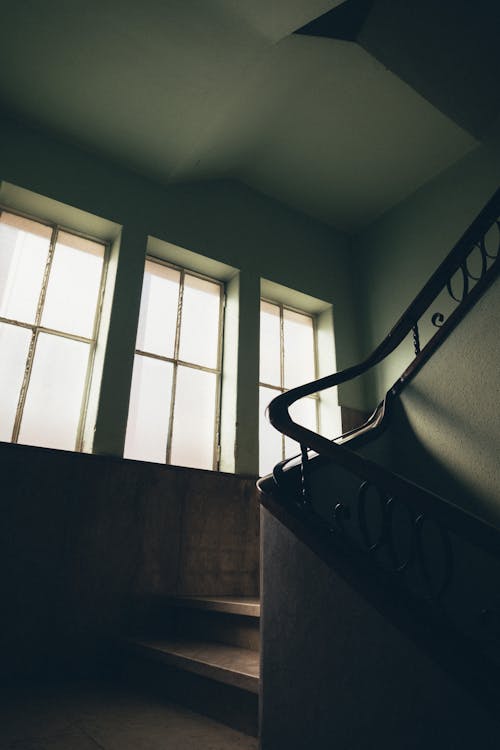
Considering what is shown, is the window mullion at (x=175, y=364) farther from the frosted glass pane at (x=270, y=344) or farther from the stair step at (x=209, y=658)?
the stair step at (x=209, y=658)

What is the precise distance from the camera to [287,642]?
184 centimetres

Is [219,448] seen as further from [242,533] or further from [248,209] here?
[248,209]

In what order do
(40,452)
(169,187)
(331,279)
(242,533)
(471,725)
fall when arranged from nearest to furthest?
(471,725), (40,452), (242,533), (169,187), (331,279)

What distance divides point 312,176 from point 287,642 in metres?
4.95

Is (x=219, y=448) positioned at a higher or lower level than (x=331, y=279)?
A: lower

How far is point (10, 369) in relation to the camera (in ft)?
12.6

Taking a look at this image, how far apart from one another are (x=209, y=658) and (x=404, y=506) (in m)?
1.23

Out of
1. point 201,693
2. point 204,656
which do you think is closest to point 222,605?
point 204,656

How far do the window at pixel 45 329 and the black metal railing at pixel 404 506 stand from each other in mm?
2263

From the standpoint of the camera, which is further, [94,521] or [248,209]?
[248,209]

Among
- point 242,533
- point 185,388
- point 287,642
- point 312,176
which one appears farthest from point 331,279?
point 287,642

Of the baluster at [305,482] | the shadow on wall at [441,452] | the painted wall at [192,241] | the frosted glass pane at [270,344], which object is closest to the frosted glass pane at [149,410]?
the painted wall at [192,241]

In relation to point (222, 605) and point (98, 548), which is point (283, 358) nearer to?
point (98, 548)

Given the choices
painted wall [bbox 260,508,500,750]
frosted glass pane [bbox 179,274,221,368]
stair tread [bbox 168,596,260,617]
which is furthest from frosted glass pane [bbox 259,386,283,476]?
painted wall [bbox 260,508,500,750]
